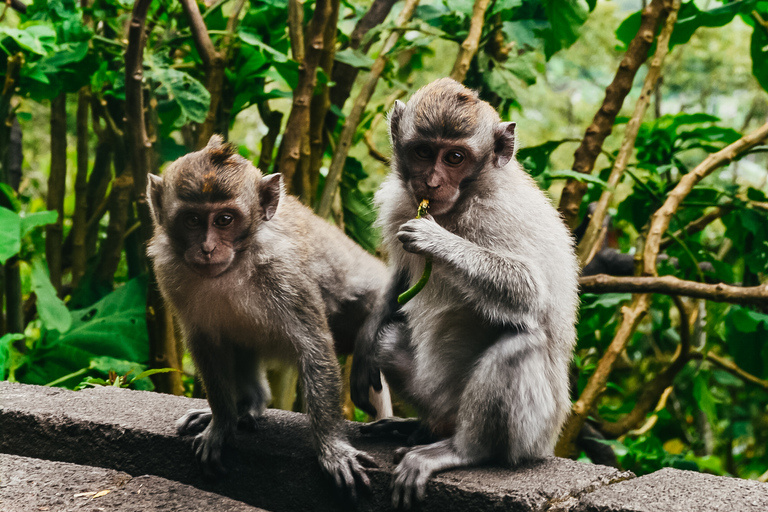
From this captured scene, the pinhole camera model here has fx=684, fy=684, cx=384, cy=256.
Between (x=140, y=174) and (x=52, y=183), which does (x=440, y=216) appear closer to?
(x=140, y=174)

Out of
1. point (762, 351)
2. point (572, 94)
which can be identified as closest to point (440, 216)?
point (762, 351)

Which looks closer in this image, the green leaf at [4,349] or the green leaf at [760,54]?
the green leaf at [4,349]

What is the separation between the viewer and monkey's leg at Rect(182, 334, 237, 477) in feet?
9.96

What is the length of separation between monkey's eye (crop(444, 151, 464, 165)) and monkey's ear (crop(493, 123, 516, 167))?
8.1 inches

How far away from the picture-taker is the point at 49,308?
432cm

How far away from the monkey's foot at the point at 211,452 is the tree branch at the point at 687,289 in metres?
2.43

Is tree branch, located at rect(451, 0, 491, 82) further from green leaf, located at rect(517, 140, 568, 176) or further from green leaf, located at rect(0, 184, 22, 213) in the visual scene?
green leaf, located at rect(0, 184, 22, 213)

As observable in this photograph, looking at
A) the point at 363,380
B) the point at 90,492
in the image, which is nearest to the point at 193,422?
the point at 90,492

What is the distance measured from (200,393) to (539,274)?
2.74 metres

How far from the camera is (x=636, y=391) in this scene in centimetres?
816

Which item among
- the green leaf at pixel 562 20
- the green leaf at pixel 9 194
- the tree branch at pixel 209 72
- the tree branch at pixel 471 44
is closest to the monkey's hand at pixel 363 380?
the tree branch at pixel 209 72

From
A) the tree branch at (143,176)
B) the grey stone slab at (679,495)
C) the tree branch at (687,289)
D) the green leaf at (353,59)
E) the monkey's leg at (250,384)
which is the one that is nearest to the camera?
the grey stone slab at (679,495)

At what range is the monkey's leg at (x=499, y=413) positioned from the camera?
2.66 meters

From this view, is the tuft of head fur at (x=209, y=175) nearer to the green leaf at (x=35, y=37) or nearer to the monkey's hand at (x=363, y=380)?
the monkey's hand at (x=363, y=380)
